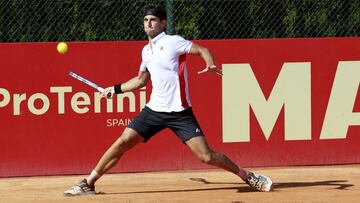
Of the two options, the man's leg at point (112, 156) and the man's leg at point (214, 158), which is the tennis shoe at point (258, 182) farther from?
the man's leg at point (112, 156)

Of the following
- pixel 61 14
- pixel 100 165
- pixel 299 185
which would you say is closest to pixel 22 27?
pixel 61 14

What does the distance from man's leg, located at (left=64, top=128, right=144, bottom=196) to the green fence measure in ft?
8.32

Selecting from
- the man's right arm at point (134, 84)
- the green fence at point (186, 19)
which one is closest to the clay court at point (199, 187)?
the man's right arm at point (134, 84)

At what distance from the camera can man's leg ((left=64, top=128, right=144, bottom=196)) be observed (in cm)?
876

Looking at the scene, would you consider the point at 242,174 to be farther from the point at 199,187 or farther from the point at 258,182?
the point at 199,187

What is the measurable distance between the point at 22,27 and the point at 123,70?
1.54 meters

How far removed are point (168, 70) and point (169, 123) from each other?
513mm

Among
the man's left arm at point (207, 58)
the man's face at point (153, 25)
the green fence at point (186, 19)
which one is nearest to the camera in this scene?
the man's left arm at point (207, 58)

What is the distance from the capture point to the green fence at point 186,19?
11.3m

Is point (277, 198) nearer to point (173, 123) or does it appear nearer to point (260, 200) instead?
point (260, 200)

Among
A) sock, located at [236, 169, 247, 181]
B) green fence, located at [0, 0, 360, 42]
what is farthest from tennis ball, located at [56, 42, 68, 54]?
sock, located at [236, 169, 247, 181]

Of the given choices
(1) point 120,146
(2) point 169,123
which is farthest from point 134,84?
(1) point 120,146

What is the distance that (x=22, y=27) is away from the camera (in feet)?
36.8

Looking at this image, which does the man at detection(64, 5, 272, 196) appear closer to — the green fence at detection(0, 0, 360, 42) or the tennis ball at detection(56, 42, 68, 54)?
the tennis ball at detection(56, 42, 68, 54)
